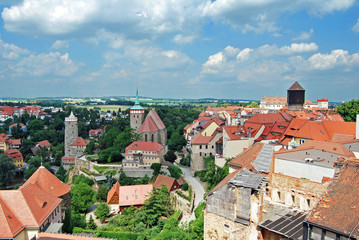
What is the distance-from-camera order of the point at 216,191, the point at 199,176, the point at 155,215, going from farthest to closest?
the point at 199,176 → the point at 155,215 → the point at 216,191

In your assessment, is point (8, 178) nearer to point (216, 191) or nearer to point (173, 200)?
point (173, 200)

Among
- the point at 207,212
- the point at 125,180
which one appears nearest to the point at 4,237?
the point at 207,212

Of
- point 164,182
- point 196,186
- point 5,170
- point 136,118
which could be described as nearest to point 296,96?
point 196,186

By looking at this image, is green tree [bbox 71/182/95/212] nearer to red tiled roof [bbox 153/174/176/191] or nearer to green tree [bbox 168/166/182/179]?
red tiled roof [bbox 153/174/176/191]

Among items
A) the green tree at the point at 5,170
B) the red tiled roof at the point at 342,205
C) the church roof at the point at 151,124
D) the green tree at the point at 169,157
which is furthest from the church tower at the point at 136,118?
the red tiled roof at the point at 342,205

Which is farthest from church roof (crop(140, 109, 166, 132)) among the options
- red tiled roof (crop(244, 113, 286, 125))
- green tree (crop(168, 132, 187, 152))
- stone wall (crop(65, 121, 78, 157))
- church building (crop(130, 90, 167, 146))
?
red tiled roof (crop(244, 113, 286, 125))

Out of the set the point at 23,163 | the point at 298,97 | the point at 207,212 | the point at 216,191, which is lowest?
the point at 23,163

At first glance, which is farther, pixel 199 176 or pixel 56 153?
pixel 56 153
